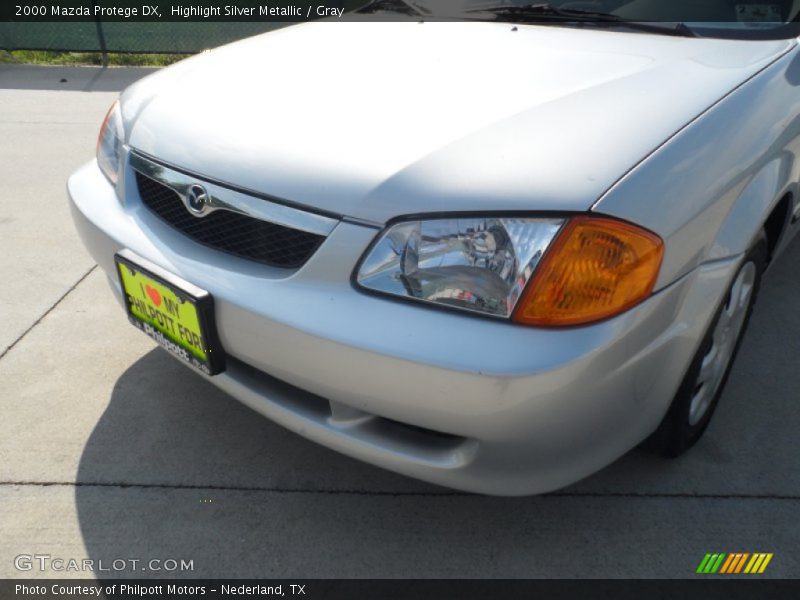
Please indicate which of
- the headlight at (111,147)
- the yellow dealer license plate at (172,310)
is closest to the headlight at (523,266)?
the yellow dealer license plate at (172,310)

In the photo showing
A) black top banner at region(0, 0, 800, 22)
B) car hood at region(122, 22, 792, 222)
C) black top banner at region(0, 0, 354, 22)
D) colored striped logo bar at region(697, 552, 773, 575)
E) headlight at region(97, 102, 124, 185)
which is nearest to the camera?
car hood at region(122, 22, 792, 222)

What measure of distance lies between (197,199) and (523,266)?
80 cm

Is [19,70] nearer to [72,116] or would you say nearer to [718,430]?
[72,116]

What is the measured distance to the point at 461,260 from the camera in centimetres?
145

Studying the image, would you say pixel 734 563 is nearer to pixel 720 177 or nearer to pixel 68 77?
pixel 720 177

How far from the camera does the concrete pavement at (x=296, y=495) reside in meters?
1.77

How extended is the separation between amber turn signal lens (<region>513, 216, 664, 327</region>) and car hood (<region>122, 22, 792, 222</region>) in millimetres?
73

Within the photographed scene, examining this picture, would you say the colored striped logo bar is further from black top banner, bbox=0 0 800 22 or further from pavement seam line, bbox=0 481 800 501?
black top banner, bbox=0 0 800 22

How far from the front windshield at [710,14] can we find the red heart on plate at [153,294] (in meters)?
1.43

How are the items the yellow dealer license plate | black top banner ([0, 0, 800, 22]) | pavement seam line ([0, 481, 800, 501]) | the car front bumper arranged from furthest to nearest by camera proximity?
black top banner ([0, 0, 800, 22]) → pavement seam line ([0, 481, 800, 501]) → the yellow dealer license plate → the car front bumper

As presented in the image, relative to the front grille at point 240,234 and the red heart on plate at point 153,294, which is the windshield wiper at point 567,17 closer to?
the front grille at point 240,234

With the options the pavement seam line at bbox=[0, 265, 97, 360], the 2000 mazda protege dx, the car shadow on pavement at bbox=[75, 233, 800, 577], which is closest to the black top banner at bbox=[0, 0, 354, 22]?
the pavement seam line at bbox=[0, 265, 97, 360]

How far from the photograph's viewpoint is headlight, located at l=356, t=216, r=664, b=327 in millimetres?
1405

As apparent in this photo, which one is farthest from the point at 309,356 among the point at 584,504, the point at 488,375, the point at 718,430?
the point at 718,430
